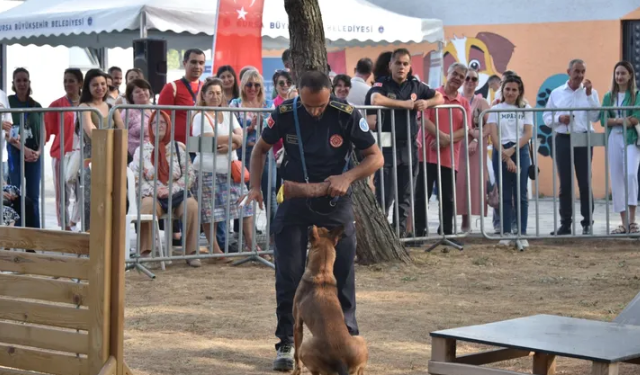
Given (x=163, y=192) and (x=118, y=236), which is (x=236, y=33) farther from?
(x=118, y=236)

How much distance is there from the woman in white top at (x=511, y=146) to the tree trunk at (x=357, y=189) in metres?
2.07

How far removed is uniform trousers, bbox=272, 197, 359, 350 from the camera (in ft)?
19.7

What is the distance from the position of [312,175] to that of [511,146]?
248 inches

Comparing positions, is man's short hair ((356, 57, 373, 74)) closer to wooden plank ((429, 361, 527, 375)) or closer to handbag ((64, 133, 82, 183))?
handbag ((64, 133, 82, 183))

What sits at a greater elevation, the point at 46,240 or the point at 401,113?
the point at 401,113

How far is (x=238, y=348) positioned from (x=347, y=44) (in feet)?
40.5

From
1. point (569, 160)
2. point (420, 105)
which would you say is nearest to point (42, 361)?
point (420, 105)

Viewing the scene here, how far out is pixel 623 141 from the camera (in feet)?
38.7

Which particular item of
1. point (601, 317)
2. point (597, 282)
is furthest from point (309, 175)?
point (597, 282)

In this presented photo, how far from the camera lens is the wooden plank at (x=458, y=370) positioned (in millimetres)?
4930

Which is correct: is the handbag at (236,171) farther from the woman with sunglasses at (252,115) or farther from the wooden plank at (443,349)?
the wooden plank at (443,349)

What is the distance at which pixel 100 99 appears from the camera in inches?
419

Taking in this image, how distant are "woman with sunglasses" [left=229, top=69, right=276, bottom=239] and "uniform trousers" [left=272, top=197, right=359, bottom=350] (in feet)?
13.2

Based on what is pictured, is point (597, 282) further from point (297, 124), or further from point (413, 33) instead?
point (413, 33)
